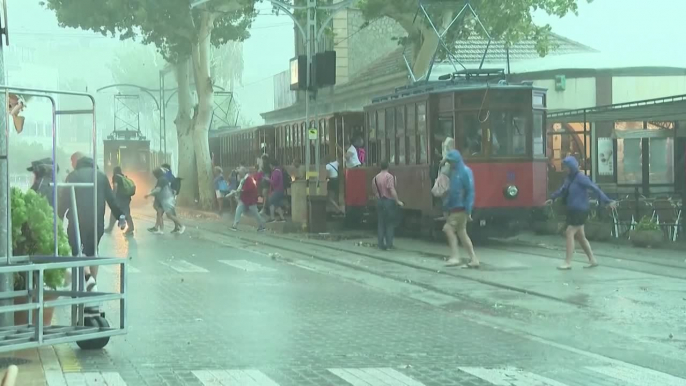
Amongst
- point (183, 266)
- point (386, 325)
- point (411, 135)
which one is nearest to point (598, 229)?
point (411, 135)

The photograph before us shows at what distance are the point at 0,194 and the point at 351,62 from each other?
44799 mm

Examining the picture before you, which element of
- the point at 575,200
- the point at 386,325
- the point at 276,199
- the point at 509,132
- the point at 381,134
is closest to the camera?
the point at 386,325

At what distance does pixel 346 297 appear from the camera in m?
14.5

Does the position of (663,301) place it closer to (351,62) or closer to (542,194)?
(542,194)

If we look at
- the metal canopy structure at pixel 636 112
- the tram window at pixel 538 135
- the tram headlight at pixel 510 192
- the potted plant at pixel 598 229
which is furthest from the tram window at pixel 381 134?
the potted plant at pixel 598 229

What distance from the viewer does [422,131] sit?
23.9 metres

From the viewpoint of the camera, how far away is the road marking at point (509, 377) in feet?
28.2

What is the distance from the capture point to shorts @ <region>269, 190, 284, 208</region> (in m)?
31.7

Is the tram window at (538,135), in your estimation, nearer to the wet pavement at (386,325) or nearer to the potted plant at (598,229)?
the potted plant at (598,229)

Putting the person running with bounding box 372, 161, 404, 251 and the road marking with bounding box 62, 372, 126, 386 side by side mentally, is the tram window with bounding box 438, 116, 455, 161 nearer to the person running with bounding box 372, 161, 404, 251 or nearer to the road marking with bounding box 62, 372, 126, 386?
the person running with bounding box 372, 161, 404, 251

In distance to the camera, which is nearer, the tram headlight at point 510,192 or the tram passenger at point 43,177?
the tram passenger at point 43,177

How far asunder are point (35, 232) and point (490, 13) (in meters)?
22.2

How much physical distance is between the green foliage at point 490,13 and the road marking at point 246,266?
11.6 meters

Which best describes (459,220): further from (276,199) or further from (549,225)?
(276,199)
